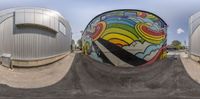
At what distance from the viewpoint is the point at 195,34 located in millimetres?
38469

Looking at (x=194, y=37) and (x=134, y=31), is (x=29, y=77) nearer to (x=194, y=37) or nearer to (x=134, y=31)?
(x=134, y=31)

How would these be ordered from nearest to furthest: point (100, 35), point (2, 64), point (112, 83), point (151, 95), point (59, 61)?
point (151, 95)
point (112, 83)
point (2, 64)
point (100, 35)
point (59, 61)

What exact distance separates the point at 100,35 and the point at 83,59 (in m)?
3.54

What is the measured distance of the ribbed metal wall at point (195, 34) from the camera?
3766cm

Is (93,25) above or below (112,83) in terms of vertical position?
above

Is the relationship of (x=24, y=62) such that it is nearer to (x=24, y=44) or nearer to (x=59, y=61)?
(x=24, y=44)

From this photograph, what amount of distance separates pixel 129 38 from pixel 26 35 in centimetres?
1168

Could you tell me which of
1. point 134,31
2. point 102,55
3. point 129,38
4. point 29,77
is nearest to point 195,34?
point 134,31

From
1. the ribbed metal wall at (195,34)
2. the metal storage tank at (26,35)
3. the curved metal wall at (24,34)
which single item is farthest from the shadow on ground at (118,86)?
the ribbed metal wall at (195,34)

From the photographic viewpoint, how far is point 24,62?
1388 inches

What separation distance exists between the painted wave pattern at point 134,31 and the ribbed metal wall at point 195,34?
14.5ft

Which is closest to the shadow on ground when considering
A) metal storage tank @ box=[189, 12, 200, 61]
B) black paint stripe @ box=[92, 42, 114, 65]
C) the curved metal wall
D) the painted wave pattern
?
black paint stripe @ box=[92, 42, 114, 65]

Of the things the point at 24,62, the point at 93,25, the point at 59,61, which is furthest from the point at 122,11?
the point at 24,62

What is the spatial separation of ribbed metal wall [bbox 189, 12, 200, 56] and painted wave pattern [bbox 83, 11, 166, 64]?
4.42m
